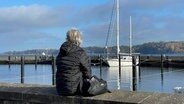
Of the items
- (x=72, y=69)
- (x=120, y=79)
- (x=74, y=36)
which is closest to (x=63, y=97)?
(x=72, y=69)

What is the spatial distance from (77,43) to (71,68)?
15.3 inches

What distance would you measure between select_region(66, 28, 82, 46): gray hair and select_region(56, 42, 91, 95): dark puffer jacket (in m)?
0.06

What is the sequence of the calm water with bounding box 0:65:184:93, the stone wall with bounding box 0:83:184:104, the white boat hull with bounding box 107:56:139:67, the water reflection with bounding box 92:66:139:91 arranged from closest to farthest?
the stone wall with bounding box 0:83:184:104 < the water reflection with bounding box 92:66:139:91 < the calm water with bounding box 0:65:184:93 < the white boat hull with bounding box 107:56:139:67

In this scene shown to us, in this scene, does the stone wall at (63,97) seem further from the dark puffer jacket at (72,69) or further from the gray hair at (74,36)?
the gray hair at (74,36)

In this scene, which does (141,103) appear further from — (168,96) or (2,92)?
(2,92)

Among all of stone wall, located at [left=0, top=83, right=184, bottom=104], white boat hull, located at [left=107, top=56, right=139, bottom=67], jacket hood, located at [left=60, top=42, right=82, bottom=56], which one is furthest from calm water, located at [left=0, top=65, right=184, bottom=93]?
jacket hood, located at [left=60, top=42, right=82, bottom=56]

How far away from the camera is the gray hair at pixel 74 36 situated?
637 centimetres

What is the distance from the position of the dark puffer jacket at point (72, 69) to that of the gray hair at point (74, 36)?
0.06 metres

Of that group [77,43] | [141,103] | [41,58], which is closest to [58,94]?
[77,43]

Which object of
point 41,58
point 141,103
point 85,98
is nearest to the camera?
point 141,103

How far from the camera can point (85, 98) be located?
627 cm

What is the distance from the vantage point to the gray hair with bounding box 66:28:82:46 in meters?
6.37

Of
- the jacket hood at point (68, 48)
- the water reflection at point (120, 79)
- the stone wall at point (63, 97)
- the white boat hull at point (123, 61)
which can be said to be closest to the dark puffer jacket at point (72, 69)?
the jacket hood at point (68, 48)

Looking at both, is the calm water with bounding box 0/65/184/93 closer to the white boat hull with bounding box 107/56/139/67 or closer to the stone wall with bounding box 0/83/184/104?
the white boat hull with bounding box 107/56/139/67
